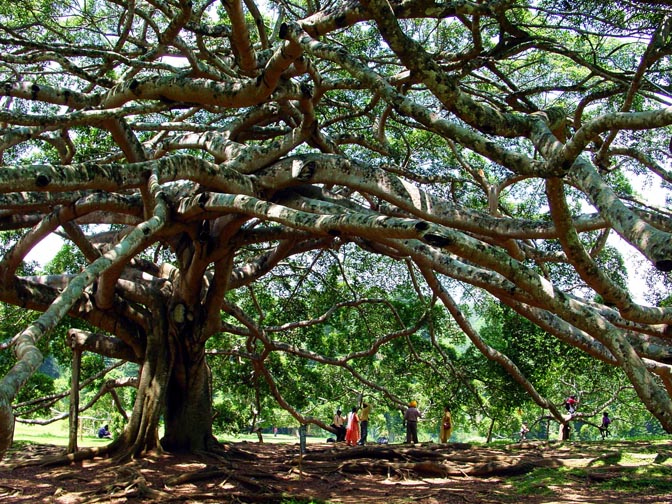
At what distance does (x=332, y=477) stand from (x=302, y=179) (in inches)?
145

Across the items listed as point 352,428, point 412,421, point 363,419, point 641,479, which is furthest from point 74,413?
point 363,419

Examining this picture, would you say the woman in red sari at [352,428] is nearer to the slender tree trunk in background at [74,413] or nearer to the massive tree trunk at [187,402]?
the massive tree trunk at [187,402]

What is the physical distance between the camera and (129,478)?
6.70 meters

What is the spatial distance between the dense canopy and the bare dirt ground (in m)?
0.94

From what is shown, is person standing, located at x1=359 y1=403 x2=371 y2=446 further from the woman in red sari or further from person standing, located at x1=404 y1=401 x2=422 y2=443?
person standing, located at x1=404 y1=401 x2=422 y2=443

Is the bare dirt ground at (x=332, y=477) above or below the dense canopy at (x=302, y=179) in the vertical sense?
below

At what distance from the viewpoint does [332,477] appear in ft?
26.2

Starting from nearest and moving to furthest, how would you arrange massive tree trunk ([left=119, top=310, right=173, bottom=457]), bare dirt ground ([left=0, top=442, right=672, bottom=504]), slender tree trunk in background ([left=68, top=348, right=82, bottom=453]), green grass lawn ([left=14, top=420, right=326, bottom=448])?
bare dirt ground ([left=0, top=442, right=672, bottom=504]), slender tree trunk in background ([left=68, top=348, right=82, bottom=453]), massive tree trunk ([left=119, top=310, right=173, bottom=457]), green grass lawn ([left=14, top=420, right=326, bottom=448])

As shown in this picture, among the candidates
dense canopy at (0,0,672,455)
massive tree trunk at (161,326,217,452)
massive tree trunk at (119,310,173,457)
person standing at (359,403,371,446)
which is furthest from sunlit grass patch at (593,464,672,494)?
person standing at (359,403,371,446)

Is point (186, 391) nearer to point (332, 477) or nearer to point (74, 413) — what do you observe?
point (74, 413)

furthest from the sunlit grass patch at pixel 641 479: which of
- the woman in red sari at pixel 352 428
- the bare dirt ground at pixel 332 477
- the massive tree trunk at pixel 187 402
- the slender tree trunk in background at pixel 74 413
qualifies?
the woman in red sari at pixel 352 428

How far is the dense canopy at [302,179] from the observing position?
192 inches

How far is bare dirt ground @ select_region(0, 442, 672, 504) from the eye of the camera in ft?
20.5

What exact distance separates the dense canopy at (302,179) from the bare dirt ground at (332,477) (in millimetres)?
939
